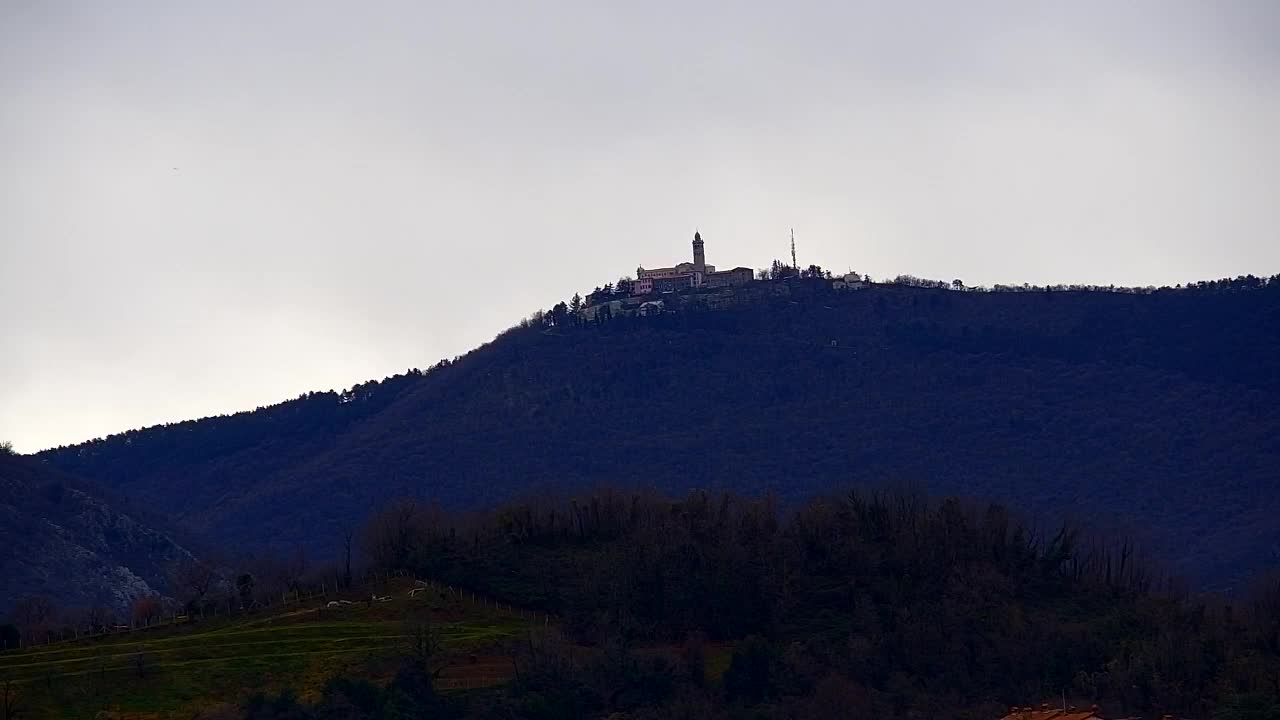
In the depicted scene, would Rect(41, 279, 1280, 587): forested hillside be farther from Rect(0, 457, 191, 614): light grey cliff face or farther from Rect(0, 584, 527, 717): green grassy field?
Rect(0, 584, 527, 717): green grassy field

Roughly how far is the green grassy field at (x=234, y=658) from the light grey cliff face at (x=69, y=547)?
34433 mm

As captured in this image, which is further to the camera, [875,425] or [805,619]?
[875,425]

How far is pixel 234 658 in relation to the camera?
91.5 m

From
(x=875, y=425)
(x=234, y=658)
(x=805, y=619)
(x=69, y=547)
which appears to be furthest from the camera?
(x=875, y=425)

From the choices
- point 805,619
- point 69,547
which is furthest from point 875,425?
point 805,619

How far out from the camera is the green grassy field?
85812 mm

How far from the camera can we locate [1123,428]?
566ft

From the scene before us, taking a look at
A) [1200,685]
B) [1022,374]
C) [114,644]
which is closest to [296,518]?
[1022,374]

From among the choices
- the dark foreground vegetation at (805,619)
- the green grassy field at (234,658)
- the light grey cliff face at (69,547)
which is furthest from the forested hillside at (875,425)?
the green grassy field at (234,658)

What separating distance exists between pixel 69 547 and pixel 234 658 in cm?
5288

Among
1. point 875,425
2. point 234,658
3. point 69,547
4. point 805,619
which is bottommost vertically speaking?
point 805,619

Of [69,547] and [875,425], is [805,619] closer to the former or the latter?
[69,547]

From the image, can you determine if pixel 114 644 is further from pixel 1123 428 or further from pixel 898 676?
pixel 1123 428

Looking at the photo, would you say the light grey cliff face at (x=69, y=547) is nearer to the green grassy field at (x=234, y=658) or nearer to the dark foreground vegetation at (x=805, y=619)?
the dark foreground vegetation at (x=805, y=619)
